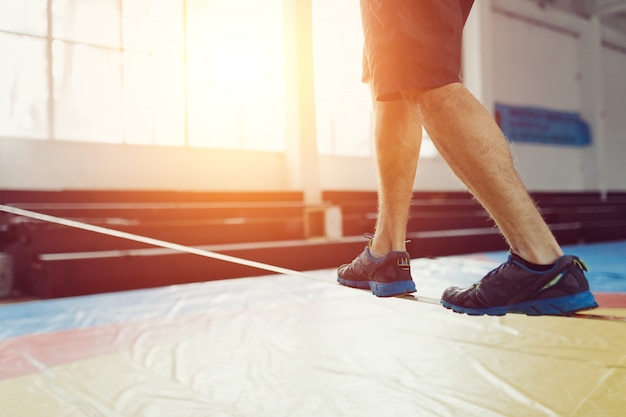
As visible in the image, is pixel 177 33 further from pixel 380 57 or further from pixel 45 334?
pixel 380 57

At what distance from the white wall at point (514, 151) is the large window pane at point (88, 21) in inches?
47.4

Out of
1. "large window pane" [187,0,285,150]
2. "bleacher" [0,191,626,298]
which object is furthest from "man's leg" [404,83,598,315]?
"large window pane" [187,0,285,150]

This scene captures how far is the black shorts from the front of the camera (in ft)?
3.01

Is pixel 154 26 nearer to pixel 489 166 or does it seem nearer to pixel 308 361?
pixel 308 361

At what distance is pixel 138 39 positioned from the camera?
5730mm

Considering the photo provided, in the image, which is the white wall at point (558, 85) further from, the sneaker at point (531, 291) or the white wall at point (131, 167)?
the sneaker at point (531, 291)

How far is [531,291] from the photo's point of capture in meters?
Result: 0.90

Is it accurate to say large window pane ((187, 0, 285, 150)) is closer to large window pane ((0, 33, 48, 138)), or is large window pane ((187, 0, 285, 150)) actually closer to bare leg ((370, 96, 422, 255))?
large window pane ((0, 33, 48, 138))

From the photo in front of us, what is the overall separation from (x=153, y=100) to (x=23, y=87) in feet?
4.33

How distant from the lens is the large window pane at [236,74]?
609 centimetres

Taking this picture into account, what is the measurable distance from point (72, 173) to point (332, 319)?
421 cm

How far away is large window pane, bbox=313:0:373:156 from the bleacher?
1176mm

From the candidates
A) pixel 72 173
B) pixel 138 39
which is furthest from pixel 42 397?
pixel 138 39

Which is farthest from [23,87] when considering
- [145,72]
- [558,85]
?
[558,85]
